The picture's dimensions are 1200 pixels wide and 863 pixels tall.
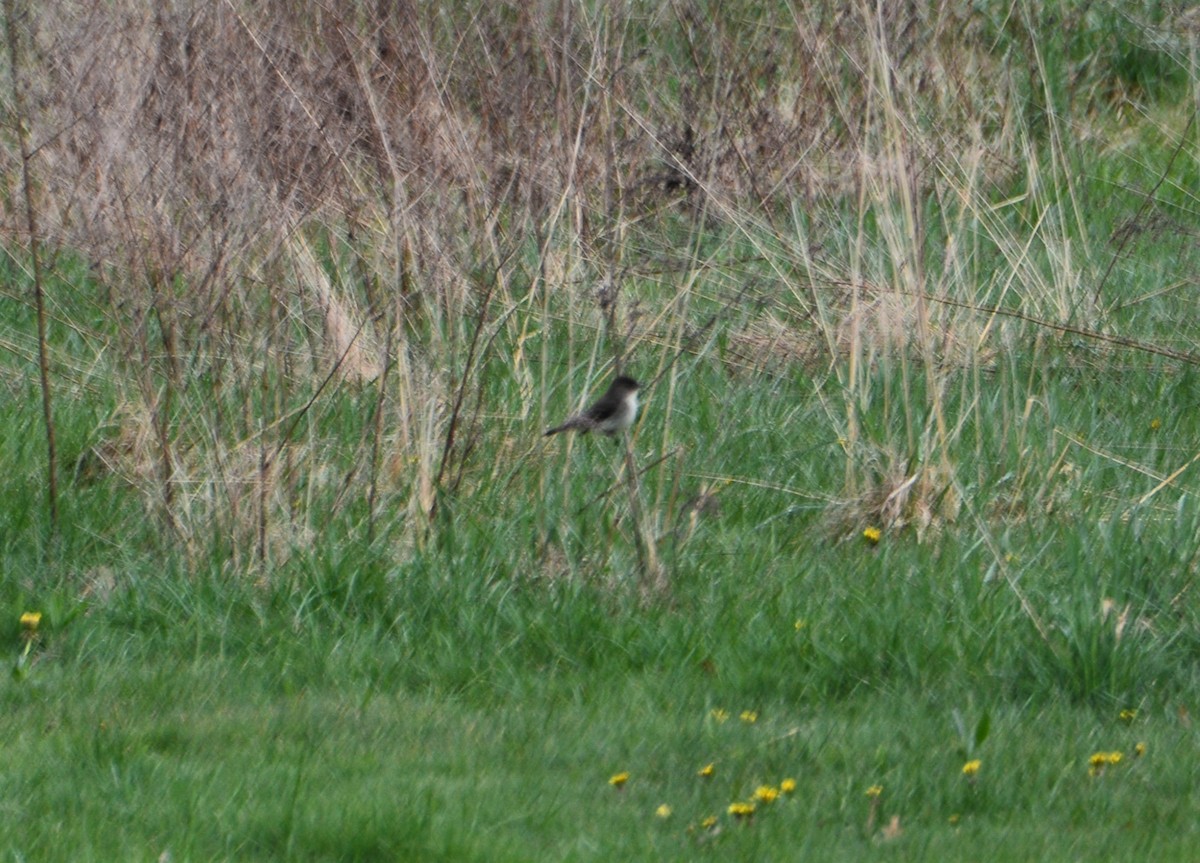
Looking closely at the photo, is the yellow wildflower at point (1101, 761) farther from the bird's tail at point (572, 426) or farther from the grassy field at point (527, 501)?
the bird's tail at point (572, 426)

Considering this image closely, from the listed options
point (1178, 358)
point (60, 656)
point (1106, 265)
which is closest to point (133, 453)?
point (60, 656)

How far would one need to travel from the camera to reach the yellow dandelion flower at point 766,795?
3.61 meters

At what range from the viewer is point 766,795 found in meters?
3.61

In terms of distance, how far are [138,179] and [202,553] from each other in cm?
128

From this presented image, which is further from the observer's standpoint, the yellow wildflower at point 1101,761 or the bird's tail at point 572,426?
the bird's tail at point 572,426

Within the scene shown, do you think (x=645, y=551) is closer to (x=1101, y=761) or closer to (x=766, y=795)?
(x=766, y=795)

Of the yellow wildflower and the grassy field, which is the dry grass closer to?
the grassy field

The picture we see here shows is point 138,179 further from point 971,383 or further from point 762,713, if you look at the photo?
point 971,383

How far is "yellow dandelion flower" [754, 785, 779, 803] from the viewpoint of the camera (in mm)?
3605

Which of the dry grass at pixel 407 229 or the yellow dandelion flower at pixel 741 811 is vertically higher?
the dry grass at pixel 407 229

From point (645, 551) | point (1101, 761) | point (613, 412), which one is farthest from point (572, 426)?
point (1101, 761)

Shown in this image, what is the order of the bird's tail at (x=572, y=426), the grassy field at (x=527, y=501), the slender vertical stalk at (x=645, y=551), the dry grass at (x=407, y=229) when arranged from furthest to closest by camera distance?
the bird's tail at (x=572, y=426), the dry grass at (x=407, y=229), the slender vertical stalk at (x=645, y=551), the grassy field at (x=527, y=501)

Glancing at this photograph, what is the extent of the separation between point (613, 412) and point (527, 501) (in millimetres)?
601

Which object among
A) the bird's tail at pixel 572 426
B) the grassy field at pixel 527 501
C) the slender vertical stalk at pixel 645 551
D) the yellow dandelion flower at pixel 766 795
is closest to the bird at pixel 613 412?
the bird's tail at pixel 572 426
